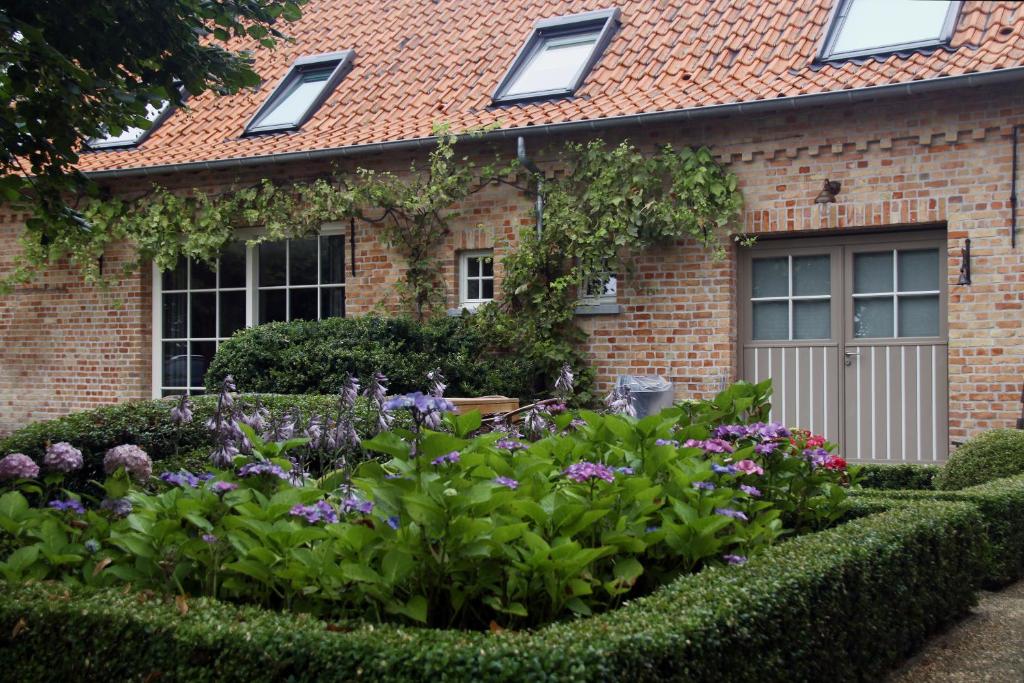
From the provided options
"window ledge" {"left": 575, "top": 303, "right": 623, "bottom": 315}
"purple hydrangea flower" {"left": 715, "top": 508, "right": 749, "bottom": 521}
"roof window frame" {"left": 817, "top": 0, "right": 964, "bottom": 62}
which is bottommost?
"purple hydrangea flower" {"left": 715, "top": 508, "right": 749, "bottom": 521}

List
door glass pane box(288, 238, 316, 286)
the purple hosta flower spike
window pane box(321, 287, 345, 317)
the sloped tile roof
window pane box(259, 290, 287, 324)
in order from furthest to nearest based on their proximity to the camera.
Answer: window pane box(259, 290, 287, 324), door glass pane box(288, 238, 316, 286), window pane box(321, 287, 345, 317), the sloped tile roof, the purple hosta flower spike

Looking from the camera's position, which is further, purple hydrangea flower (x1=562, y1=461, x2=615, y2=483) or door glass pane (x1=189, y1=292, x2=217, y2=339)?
door glass pane (x1=189, y1=292, x2=217, y2=339)

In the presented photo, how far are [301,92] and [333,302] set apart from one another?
2.90 m

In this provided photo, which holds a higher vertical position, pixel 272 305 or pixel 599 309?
pixel 272 305

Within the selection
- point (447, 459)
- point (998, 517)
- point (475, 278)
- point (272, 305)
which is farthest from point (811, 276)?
point (447, 459)

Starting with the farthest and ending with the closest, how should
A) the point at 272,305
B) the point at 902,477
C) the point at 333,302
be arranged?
the point at 272,305 < the point at 333,302 < the point at 902,477

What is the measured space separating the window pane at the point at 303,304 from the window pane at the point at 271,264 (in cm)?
26

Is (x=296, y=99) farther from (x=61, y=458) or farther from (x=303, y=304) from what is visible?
(x=61, y=458)

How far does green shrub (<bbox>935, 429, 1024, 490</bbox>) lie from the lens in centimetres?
704

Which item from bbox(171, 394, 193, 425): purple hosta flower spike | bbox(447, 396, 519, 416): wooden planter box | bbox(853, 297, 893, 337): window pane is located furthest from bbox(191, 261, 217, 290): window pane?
bbox(171, 394, 193, 425): purple hosta flower spike

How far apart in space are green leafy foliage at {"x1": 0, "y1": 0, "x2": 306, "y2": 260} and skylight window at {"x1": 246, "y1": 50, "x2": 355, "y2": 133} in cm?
530

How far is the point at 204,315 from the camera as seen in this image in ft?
42.9

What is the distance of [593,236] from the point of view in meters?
10.1

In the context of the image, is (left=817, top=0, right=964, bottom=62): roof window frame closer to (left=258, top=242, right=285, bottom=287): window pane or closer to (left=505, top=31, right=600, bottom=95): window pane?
(left=505, top=31, right=600, bottom=95): window pane
